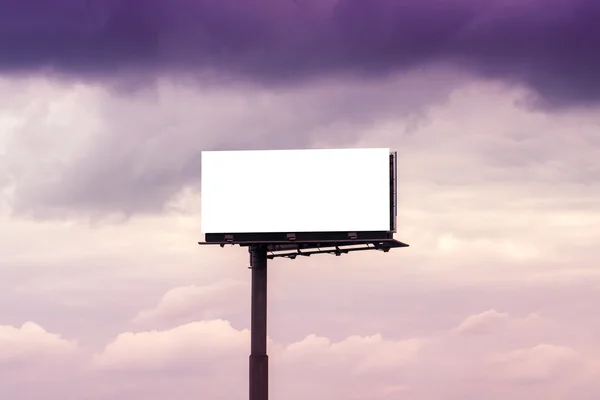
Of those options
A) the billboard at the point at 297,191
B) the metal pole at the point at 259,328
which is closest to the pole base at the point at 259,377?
the metal pole at the point at 259,328

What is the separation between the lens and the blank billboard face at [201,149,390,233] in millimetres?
50062

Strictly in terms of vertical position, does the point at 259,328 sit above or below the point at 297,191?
below

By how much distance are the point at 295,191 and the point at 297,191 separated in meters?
0.10

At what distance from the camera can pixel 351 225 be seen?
4997 cm

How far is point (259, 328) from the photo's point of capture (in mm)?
49625

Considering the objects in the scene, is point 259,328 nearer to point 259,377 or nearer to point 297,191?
point 259,377

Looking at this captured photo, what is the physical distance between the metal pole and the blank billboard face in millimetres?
1561

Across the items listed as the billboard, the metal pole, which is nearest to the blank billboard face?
the billboard

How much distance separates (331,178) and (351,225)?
8.83ft

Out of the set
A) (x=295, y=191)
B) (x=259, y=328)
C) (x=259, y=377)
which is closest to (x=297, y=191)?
(x=295, y=191)

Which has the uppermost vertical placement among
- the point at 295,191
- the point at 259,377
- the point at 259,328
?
the point at 295,191

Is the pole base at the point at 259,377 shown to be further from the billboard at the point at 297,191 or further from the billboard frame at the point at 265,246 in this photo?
the billboard at the point at 297,191

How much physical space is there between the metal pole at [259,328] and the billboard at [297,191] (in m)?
1.36

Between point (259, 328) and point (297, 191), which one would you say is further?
point (297, 191)
